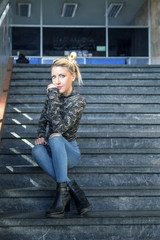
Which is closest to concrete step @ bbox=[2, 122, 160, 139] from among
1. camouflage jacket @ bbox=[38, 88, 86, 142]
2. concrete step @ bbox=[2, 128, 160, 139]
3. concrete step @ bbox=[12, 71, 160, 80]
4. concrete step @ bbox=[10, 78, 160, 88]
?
concrete step @ bbox=[2, 128, 160, 139]

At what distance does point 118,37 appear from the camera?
12203 mm

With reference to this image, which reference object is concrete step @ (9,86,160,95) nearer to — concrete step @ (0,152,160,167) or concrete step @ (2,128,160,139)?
concrete step @ (2,128,160,139)

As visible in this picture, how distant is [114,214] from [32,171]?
822 mm

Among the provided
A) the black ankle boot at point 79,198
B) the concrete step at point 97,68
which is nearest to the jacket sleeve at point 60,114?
the black ankle boot at point 79,198

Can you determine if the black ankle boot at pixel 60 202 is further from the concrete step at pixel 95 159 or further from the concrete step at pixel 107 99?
the concrete step at pixel 107 99

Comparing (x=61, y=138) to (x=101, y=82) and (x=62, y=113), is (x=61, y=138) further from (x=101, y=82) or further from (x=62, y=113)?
(x=101, y=82)

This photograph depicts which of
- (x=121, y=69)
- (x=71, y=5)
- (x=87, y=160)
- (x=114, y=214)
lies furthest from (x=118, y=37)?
(x=114, y=214)

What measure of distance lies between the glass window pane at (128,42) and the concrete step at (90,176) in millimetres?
8824

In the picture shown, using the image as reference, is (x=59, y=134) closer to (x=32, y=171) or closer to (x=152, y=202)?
(x=32, y=171)

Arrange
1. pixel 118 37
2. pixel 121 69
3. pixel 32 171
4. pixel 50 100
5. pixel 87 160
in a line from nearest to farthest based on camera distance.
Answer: pixel 50 100
pixel 32 171
pixel 87 160
pixel 121 69
pixel 118 37

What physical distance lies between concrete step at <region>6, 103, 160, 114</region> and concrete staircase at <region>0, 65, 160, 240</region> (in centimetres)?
1

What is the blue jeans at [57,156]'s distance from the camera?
3.00 metres

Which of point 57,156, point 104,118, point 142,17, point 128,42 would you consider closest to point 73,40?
point 128,42

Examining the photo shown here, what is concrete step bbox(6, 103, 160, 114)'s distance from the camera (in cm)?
479
